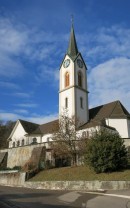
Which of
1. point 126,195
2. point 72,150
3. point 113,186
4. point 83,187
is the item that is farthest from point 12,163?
point 126,195

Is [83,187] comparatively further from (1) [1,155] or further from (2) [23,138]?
(2) [23,138]

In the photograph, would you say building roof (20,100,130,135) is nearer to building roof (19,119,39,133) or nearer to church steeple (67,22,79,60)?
building roof (19,119,39,133)

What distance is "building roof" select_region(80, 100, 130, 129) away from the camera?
46.4 m

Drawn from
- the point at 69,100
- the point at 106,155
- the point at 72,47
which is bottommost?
the point at 106,155

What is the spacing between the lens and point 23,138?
56.9 m

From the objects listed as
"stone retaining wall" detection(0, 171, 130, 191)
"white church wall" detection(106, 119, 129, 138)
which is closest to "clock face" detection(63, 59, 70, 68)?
"white church wall" detection(106, 119, 129, 138)

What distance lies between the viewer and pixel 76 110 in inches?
1991

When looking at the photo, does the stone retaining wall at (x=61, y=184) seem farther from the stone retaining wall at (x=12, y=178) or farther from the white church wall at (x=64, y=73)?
the white church wall at (x=64, y=73)

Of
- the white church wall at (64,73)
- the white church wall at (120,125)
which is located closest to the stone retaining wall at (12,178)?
the white church wall at (120,125)

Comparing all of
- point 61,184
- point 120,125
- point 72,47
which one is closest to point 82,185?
point 61,184

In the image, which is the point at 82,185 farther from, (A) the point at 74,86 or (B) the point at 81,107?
(A) the point at 74,86

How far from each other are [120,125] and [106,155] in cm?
2200

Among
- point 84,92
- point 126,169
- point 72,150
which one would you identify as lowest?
point 126,169

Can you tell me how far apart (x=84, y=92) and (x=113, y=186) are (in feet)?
111
